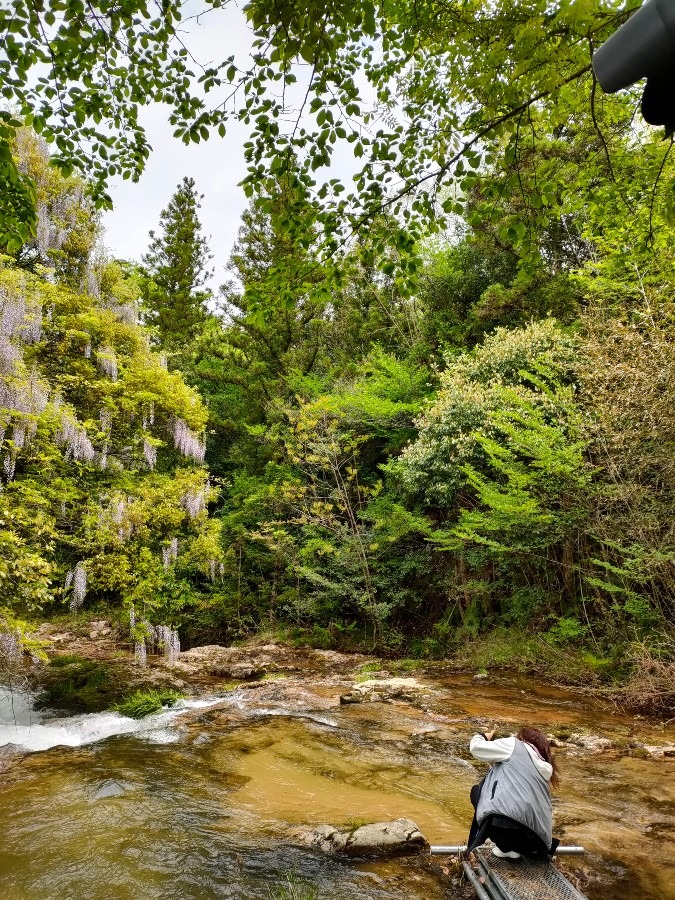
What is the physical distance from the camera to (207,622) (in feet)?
50.2

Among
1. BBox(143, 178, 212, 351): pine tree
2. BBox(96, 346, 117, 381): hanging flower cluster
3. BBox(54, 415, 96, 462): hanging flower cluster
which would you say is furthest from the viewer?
BBox(143, 178, 212, 351): pine tree

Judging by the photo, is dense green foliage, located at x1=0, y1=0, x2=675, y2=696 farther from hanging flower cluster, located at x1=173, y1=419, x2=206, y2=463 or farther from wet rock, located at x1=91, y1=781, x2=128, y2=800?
wet rock, located at x1=91, y1=781, x2=128, y2=800

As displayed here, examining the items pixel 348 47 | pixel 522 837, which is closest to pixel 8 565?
pixel 522 837

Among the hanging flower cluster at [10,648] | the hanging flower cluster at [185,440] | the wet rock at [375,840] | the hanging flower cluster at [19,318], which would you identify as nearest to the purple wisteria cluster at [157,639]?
the hanging flower cluster at [10,648]

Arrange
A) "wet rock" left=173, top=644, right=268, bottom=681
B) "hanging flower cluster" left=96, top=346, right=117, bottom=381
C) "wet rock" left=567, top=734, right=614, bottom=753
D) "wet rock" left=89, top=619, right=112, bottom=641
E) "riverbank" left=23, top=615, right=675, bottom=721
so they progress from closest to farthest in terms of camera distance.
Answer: "wet rock" left=567, top=734, right=614, bottom=753 < "riverbank" left=23, top=615, right=675, bottom=721 < "hanging flower cluster" left=96, top=346, right=117, bottom=381 < "wet rock" left=173, top=644, right=268, bottom=681 < "wet rock" left=89, top=619, right=112, bottom=641

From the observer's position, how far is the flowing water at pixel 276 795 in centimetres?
349

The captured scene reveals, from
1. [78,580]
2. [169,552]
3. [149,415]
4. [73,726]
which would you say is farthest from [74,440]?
[73,726]

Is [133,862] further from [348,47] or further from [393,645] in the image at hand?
[393,645]

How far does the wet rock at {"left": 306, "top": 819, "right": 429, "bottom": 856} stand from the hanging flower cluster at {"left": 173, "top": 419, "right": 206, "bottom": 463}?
7047 millimetres

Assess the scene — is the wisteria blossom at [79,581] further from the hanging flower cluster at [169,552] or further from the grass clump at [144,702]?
the grass clump at [144,702]

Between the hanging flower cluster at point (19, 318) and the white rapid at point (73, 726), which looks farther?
the hanging flower cluster at point (19, 318)

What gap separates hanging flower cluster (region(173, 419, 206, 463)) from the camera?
31.4 ft

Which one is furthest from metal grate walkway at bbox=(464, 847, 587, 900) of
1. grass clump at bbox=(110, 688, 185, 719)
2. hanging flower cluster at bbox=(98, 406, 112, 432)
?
hanging flower cluster at bbox=(98, 406, 112, 432)

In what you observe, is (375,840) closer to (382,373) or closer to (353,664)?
(353,664)
